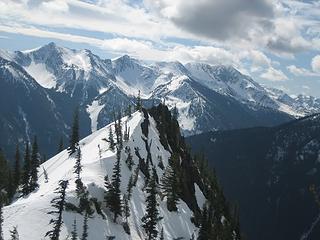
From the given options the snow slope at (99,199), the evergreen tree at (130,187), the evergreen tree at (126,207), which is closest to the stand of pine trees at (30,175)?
the snow slope at (99,199)

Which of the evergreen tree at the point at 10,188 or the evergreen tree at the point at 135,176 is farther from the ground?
the evergreen tree at the point at 135,176

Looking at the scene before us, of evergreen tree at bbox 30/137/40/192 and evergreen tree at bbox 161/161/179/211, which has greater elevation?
evergreen tree at bbox 30/137/40/192

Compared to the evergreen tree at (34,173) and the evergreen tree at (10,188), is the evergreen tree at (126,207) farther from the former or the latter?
the evergreen tree at (10,188)

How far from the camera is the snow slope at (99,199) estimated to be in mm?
81188

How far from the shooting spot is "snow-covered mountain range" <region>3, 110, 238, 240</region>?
8288 centimetres

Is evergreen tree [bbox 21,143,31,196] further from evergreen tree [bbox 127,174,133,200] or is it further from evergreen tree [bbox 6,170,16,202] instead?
evergreen tree [bbox 127,174,133,200]

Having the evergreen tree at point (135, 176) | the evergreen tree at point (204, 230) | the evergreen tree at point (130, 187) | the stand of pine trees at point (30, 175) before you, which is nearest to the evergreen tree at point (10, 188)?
the stand of pine trees at point (30, 175)

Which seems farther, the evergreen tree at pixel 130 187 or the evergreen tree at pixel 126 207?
the evergreen tree at pixel 130 187

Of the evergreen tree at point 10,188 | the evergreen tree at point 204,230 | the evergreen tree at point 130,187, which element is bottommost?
the evergreen tree at point 204,230

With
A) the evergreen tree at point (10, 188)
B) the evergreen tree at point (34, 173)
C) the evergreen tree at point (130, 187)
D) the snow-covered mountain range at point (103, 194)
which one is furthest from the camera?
the evergreen tree at point (10, 188)

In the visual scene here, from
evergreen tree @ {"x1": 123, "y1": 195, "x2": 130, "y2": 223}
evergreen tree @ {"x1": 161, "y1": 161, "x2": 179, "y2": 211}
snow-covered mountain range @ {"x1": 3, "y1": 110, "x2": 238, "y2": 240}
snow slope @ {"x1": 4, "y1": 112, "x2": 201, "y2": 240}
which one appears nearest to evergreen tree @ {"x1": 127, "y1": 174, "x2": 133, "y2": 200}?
snow-covered mountain range @ {"x1": 3, "y1": 110, "x2": 238, "y2": 240}

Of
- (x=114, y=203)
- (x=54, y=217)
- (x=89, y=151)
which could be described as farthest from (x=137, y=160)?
(x=54, y=217)

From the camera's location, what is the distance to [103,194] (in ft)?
334

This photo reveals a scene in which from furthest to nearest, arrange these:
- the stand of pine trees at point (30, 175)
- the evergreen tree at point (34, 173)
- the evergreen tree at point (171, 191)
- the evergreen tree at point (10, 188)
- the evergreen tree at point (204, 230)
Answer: the evergreen tree at point (10, 188) → the evergreen tree at point (171, 191) → the evergreen tree at point (34, 173) → the stand of pine trees at point (30, 175) → the evergreen tree at point (204, 230)
